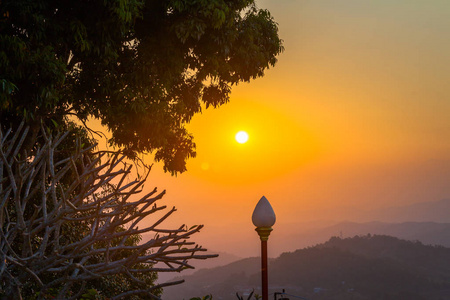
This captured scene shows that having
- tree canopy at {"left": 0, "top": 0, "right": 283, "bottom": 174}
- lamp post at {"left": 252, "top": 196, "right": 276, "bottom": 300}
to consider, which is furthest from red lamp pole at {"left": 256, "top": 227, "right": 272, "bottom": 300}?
tree canopy at {"left": 0, "top": 0, "right": 283, "bottom": 174}

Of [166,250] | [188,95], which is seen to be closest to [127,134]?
[188,95]

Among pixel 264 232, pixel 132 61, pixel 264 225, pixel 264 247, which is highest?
pixel 132 61

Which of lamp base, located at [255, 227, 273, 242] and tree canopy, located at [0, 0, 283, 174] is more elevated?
tree canopy, located at [0, 0, 283, 174]

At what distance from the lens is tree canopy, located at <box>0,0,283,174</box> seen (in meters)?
13.5

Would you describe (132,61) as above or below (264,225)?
above

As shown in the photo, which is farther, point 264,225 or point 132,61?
point 132,61

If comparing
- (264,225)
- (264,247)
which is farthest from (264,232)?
(264,247)

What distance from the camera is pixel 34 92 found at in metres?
13.7

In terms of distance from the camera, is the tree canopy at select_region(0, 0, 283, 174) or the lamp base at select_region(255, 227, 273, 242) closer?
the lamp base at select_region(255, 227, 273, 242)

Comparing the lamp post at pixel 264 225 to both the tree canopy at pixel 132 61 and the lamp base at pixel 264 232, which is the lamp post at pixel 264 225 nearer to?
the lamp base at pixel 264 232

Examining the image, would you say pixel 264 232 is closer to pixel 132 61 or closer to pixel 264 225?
pixel 264 225

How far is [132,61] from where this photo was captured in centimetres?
1655

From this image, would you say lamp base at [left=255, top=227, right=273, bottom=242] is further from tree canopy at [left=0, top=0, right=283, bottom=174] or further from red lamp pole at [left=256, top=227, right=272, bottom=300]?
tree canopy at [left=0, top=0, right=283, bottom=174]

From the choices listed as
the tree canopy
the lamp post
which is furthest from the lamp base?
the tree canopy
